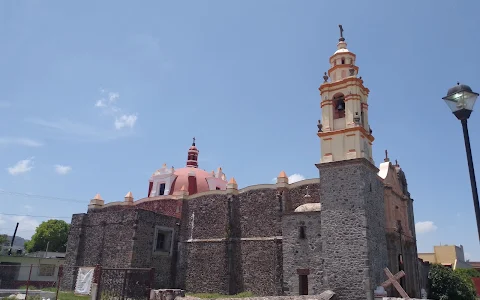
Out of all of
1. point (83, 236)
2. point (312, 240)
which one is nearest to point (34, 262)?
point (83, 236)

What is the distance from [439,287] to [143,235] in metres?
19.2

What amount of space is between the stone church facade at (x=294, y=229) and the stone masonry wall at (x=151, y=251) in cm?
6

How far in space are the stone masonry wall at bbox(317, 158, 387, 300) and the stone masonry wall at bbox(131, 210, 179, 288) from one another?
34.0ft

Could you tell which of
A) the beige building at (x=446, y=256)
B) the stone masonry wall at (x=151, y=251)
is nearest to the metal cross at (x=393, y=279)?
the stone masonry wall at (x=151, y=251)

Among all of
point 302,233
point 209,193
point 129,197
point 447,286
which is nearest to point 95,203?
point 129,197

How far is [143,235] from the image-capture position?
22.5 m

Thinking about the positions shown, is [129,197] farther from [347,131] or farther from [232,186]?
[347,131]

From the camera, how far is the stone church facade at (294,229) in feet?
58.8

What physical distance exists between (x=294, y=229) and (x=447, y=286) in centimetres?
1252

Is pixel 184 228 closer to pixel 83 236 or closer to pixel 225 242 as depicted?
pixel 225 242

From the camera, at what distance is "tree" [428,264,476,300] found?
24141mm

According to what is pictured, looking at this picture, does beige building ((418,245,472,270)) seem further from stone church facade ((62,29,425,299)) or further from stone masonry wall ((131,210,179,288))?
stone masonry wall ((131,210,179,288))

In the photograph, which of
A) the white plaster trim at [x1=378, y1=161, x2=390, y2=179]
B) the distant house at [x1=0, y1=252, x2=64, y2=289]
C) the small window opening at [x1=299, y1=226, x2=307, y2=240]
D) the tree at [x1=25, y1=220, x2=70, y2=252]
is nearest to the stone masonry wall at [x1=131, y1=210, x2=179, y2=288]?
the distant house at [x1=0, y1=252, x2=64, y2=289]

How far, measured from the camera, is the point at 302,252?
19125 mm
